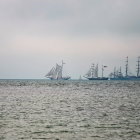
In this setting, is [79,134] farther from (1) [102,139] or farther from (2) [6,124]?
(2) [6,124]

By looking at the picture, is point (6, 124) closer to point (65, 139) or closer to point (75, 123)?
point (75, 123)

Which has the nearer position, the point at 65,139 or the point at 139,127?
the point at 65,139

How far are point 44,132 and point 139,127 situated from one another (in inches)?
345

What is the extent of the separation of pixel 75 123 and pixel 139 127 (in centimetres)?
621

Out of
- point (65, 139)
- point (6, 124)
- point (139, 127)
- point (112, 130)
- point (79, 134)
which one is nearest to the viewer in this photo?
point (65, 139)

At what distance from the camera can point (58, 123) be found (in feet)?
92.1

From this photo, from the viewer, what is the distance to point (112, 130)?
2425cm

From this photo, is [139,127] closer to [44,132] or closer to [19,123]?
[44,132]

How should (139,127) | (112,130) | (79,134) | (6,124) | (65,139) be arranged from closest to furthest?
(65,139)
(79,134)
(112,130)
(139,127)
(6,124)

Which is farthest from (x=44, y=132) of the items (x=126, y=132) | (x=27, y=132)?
(x=126, y=132)

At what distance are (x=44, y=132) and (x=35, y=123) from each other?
5.01m

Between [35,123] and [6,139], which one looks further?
[35,123]

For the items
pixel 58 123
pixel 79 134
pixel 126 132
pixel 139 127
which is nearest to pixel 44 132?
pixel 79 134

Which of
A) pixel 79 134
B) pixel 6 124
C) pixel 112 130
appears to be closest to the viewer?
pixel 79 134
